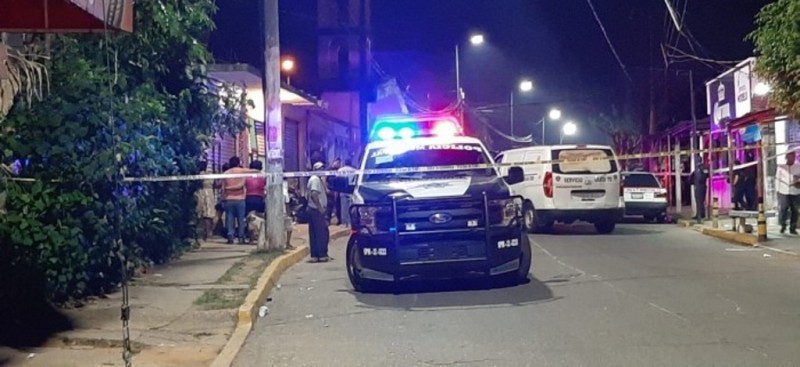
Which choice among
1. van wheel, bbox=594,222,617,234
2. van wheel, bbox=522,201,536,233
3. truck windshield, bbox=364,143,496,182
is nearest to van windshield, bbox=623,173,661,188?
van wheel, bbox=594,222,617,234

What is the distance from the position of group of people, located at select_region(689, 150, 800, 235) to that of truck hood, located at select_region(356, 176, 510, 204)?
793cm

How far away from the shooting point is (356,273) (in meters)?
11.4

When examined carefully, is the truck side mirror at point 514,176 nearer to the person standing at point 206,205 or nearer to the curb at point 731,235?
the curb at point 731,235

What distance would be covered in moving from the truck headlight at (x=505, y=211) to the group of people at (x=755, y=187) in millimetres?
8197

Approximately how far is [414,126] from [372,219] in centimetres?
980

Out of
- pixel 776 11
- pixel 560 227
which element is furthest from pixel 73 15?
pixel 560 227

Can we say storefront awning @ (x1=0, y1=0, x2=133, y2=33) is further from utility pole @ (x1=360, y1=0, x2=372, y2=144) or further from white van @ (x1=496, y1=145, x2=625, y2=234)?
utility pole @ (x1=360, y1=0, x2=372, y2=144)

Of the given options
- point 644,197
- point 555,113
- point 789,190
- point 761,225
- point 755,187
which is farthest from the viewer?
point 555,113

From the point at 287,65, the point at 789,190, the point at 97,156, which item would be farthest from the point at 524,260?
the point at 287,65

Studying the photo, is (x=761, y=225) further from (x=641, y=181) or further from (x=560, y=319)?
(x=560, y=319)

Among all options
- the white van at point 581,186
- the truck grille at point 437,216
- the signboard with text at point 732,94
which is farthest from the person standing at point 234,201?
the signboard with text at point 732,94

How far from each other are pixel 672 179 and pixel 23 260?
2725 cm

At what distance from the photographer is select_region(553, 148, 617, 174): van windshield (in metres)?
19.8

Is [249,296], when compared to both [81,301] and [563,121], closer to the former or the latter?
[81,301]
